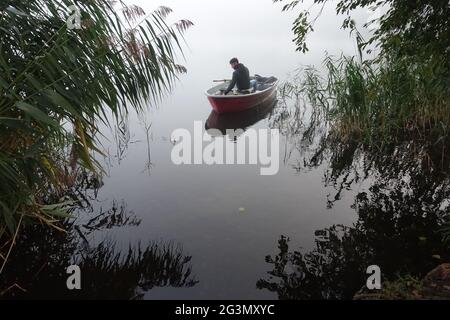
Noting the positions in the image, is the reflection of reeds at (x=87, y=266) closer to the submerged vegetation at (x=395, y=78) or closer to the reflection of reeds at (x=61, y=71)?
the reflection of reeds at (x=61, y=71)

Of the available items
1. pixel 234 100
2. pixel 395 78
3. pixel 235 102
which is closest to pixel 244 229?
pixel 395 78

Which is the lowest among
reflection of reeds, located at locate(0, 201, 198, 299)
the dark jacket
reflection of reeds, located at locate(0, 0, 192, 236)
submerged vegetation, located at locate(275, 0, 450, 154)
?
reflection of reeds, located at locate(0, 201, 198, 299)

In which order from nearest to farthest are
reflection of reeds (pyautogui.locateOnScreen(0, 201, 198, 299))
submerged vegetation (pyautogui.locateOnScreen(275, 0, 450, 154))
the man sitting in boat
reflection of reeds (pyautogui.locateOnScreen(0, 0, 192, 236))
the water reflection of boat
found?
reflection of reeds (pyautogui.locateOnScreen(0, 0, 192, 236)) < submerged vegetation (pyautogui.locateOnScreen(275, 0, 450, 154)) < reflection of reeds (pyautogui.locateOnScreen(0, 201, 198, 299)) < the man sitting in boat < the water reflection of boat

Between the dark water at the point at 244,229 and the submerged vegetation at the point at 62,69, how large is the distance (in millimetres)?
932

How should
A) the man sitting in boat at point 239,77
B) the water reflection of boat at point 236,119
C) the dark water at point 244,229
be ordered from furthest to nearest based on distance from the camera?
the water reflection of boat at point 236,119 < the man sitting in boat at point 239,77 < the dark water at point 244,229

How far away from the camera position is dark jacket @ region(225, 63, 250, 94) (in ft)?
31.4

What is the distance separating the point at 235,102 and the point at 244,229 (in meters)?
5.86

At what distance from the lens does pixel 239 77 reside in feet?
31.9

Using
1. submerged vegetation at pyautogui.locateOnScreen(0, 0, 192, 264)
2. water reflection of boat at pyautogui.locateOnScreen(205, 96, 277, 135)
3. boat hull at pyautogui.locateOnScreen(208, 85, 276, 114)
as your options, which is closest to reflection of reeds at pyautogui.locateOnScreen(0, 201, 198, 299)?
submerged vegetation at pyautogui.locateOnScreen(0, 0, 192, 264)

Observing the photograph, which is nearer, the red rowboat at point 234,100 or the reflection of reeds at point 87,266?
the reflection of reeds at point 87,266

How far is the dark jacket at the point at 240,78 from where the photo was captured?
9566 mm

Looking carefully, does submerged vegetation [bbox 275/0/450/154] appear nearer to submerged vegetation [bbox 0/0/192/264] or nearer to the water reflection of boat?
submerged vegetation [bbox 0/0/192/264]

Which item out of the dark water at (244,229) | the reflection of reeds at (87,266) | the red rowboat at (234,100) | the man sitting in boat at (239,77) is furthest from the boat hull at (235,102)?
the reflection of reeds at (87,266)

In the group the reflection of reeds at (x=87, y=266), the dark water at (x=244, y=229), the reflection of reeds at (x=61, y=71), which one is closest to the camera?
the reflection of reeds at (x=61, y=71)
